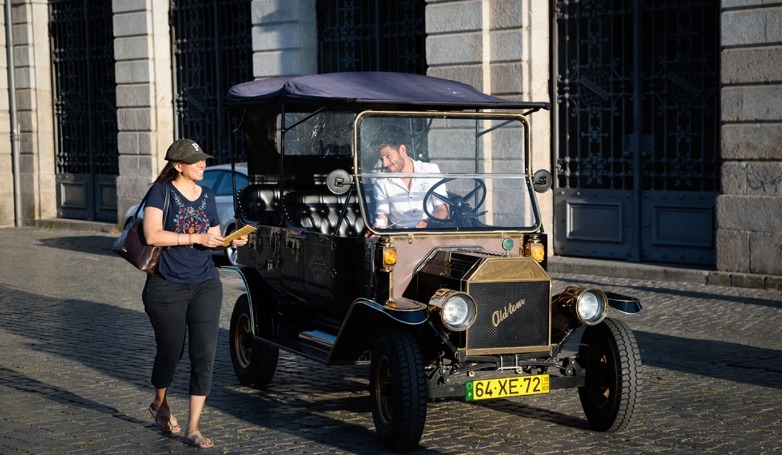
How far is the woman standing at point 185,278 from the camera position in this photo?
278 inches

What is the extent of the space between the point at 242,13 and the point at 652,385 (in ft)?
44.7

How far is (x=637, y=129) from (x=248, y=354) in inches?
305

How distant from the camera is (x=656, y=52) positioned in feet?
49.8

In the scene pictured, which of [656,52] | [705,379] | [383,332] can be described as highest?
[656,52]

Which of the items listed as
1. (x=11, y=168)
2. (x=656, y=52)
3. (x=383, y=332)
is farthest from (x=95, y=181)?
(x=383, y=332)

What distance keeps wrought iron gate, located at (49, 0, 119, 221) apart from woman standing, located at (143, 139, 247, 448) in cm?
1656

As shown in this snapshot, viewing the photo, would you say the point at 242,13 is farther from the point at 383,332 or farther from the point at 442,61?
the point at 383,332

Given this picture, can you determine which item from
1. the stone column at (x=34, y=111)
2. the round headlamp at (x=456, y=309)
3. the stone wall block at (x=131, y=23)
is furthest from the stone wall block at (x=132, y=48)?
the round headlamp at (x=456, y=309)

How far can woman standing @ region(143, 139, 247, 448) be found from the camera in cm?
705

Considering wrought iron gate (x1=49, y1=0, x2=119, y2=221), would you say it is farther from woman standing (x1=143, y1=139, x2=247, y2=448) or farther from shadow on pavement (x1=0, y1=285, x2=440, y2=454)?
woman standing (x1=143, y1=139, x2=247, y2=448)

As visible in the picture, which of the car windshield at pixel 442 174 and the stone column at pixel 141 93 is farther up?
the stone column at pixel 141 93

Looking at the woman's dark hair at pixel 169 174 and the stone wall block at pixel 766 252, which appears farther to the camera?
the stone wall block at pixel 766 252

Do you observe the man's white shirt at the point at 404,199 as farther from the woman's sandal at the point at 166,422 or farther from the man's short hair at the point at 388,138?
the woman's sandal at the point at 166,422

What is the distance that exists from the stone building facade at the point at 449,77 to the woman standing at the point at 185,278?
8.17 metres
